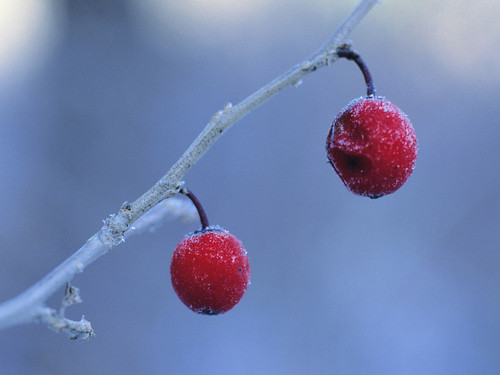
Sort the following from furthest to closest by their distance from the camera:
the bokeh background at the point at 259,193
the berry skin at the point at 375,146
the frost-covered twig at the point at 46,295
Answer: the bokeh background at the point at 259,193 < the berry skin at the point at 375,146 < the frost-covered twig at the point at 46,295

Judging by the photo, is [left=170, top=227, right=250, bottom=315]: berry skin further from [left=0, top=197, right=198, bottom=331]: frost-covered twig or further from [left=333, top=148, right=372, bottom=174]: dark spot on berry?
[left=333, top=148, right=372, bottom=174]: dark spot on berry

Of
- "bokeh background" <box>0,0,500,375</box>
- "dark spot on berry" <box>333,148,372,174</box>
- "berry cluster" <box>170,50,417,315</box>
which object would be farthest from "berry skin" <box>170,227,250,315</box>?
"bokeh background" <box>0,0,500,375</box>

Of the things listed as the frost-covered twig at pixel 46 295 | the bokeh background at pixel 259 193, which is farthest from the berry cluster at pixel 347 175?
the bokeh background at pixel 259 193

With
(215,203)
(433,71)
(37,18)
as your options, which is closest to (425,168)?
(433,71)

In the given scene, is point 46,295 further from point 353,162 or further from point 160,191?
point 353,162

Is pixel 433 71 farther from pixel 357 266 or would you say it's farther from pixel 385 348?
pixel 385 348

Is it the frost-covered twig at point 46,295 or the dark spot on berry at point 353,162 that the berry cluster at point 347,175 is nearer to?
the dark spot on berry at point 353,162
